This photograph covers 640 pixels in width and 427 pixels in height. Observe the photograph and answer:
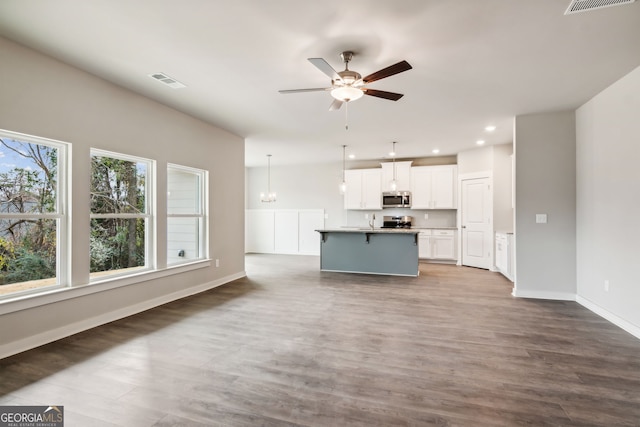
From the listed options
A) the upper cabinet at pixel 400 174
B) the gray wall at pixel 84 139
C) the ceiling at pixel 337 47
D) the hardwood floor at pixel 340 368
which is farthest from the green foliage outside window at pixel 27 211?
the upper cabinet at pixel 400 174

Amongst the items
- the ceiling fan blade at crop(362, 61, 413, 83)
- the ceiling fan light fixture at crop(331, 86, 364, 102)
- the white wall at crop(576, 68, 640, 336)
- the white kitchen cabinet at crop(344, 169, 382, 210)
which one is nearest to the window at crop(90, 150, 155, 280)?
the ceiling fan light fixture at crop(331, 86, 364, 102)

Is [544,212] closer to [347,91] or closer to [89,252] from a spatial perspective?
[347,91]

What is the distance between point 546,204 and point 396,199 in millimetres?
4087

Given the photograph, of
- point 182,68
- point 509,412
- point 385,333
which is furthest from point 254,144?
point 509,412

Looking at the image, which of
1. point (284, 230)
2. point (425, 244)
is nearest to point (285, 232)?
point (284, 230)

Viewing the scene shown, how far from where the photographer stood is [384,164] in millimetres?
8398

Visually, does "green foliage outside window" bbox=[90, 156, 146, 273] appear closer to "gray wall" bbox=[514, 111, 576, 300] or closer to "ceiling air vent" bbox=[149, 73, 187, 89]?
"ceiling air vent" bbox=[149, 73, 187, 89]

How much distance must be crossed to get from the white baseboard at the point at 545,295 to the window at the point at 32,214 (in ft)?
19.7

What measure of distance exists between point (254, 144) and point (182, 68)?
11.7ft

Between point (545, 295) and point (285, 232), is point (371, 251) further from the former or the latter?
point (285, 232)

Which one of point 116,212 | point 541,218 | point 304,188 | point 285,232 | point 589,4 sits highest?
point 589,4

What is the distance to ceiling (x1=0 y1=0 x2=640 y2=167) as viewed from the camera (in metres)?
2.28

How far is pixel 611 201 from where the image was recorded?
3.62 m

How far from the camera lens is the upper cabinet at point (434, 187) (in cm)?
785
